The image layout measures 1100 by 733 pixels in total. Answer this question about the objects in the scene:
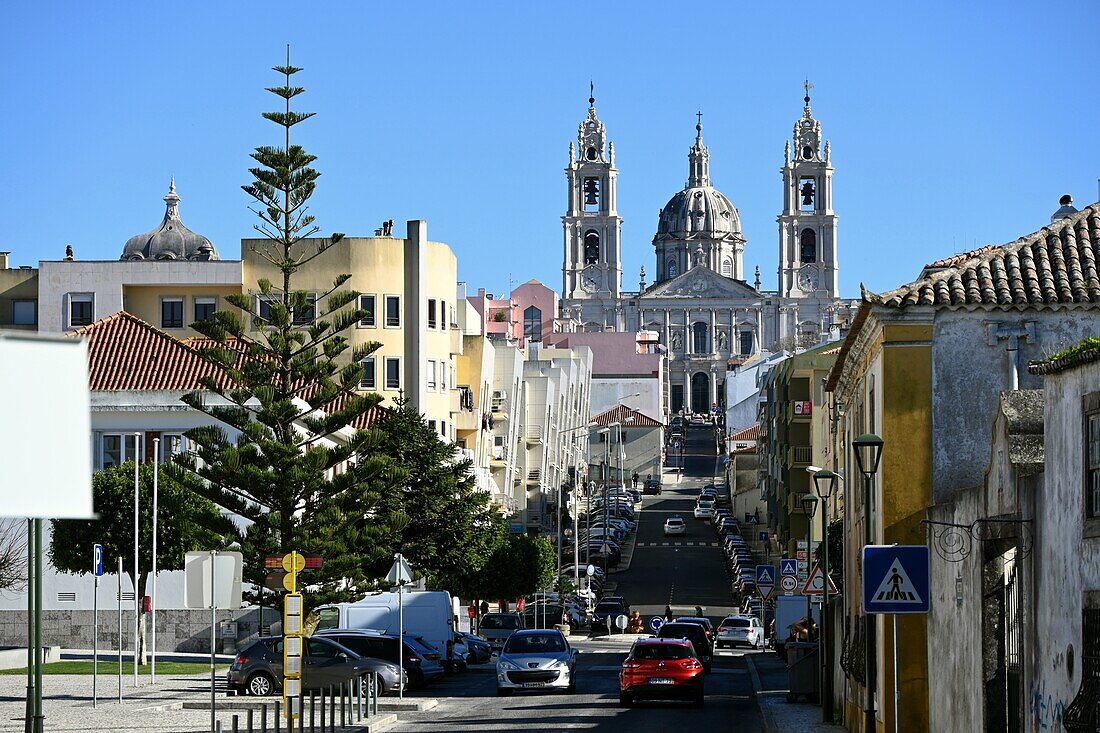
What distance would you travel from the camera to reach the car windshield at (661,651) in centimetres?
2920

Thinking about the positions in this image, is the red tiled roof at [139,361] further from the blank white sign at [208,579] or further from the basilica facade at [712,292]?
the basilica facade at [712,292]

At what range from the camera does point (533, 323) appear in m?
167

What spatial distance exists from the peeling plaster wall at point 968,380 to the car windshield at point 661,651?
32.7 feet

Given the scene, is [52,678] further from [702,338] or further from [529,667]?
[702,338]

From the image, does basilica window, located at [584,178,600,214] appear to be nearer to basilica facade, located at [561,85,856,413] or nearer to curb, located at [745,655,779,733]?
basilica facade, located at [561,85,856,413]

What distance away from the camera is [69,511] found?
3.31 m

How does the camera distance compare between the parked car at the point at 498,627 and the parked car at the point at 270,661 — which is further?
the parked car at the point at 498,627

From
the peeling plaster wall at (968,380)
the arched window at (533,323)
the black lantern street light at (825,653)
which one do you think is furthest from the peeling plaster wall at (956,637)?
the arched window at (533,323)

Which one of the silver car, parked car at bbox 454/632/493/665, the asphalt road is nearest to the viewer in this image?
the asphalt road

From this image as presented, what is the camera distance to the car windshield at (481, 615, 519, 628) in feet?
178

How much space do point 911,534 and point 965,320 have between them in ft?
8.39

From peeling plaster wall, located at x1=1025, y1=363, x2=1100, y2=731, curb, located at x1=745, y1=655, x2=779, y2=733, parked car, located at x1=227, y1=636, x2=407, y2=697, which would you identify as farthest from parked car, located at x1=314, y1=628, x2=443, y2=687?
peeling plaster wall, located at x1=1025, y1=363, x2=1100, y2=731

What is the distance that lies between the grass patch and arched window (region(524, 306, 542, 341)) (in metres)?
123

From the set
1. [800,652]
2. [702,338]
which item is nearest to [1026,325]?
[800,652]
